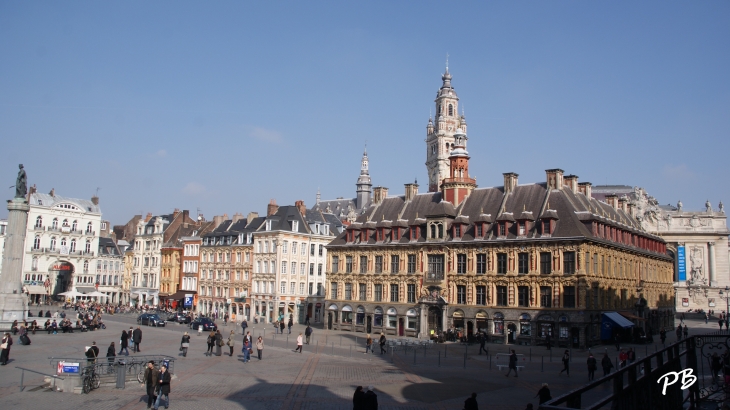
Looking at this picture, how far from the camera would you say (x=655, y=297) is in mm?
65625

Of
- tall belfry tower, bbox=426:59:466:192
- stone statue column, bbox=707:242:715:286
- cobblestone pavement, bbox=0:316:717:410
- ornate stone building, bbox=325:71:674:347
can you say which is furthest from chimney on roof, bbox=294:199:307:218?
stone statue column, bbox=707:242:715:286

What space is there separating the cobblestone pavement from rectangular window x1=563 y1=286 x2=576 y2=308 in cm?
417

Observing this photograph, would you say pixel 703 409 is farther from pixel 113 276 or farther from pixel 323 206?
pixel 323 206

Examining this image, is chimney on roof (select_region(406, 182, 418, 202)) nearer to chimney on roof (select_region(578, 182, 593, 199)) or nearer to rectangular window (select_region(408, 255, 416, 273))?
rectangular window (select_region(408, 255, 416, 273))

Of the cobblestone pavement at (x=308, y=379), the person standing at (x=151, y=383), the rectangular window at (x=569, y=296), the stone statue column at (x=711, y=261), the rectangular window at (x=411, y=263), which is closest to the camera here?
the person standing at (x=151, y=383)

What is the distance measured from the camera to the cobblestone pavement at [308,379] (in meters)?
22.6

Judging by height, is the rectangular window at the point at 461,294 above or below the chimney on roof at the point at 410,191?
below

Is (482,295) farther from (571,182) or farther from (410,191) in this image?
(410,191)

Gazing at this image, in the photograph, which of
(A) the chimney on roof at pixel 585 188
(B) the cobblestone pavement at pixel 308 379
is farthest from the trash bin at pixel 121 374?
(A) the chimney on roof at pixel 585 188

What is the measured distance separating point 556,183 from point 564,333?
12980mm

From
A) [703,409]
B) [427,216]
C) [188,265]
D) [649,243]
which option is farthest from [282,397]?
[188,265]

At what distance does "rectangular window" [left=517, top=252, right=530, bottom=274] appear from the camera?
164 feet

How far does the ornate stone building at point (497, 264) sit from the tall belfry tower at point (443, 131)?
252ft

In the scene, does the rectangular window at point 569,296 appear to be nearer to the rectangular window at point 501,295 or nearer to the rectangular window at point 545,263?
the rectangular window at point 545,263
